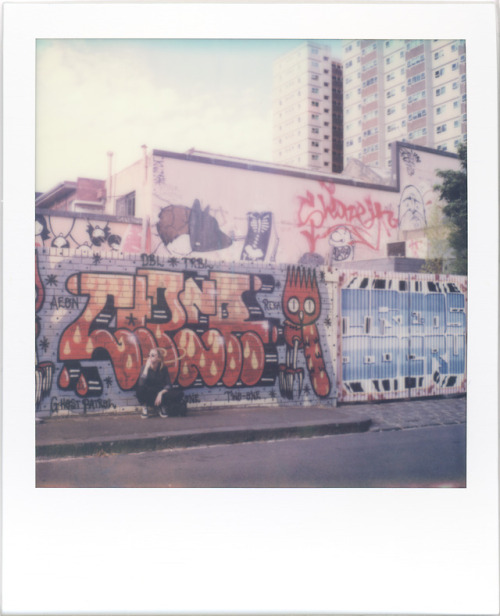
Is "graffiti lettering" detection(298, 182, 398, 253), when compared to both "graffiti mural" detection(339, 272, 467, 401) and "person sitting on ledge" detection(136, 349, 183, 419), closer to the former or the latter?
"graffiti mural" detection(339, 272, 467, 401)

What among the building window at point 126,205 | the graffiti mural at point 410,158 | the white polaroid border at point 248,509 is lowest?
the white polaroid border at point 248,509

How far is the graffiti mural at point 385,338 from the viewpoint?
32.9 ft

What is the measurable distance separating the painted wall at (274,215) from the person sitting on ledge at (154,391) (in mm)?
2538

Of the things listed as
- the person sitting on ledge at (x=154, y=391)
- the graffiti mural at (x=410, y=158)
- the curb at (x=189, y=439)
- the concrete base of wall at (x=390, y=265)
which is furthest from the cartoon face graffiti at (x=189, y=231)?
the graffiti mural at (x=410, y=158)

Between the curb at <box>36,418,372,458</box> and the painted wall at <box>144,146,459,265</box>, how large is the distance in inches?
124

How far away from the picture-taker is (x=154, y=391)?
323 inches

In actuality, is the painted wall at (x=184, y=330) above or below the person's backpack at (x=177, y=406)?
above

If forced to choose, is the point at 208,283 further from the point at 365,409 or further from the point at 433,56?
the point at 433,56

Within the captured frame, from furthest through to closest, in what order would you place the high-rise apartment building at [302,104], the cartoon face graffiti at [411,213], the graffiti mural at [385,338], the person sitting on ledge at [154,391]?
the cartoon face graffiti at [411,213] → the graffiti mural at [385,338] → the person sitting on ledge at [154,391] → the high-rise apartment building at [302,104]

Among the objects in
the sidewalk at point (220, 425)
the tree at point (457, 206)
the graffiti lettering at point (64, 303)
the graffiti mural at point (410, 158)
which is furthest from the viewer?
the graffiti mural at point (410, 158)

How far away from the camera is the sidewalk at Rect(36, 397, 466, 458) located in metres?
6.69

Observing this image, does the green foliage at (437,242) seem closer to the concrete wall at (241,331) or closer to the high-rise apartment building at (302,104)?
the concrete wall at (241,331)

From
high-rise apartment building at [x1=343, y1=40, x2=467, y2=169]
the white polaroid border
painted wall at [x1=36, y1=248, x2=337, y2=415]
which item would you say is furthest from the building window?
the white polaroid border

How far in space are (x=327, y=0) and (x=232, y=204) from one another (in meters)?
4.04
